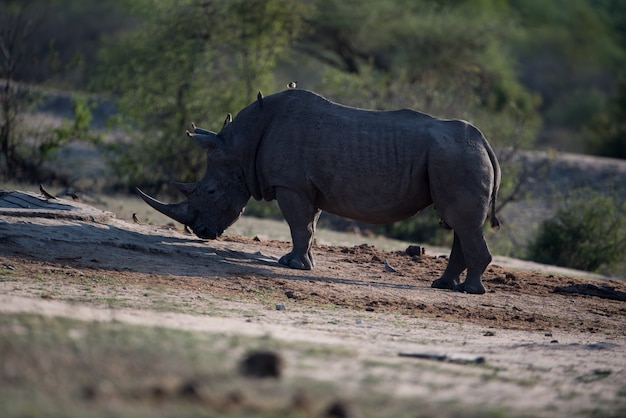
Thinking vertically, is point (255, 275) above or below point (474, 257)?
below

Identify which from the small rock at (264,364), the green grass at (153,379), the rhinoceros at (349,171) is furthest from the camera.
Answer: the rhinoceros at (349,171)

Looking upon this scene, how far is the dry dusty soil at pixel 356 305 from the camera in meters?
6.00

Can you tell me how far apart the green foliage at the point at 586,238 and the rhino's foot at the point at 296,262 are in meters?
7.33

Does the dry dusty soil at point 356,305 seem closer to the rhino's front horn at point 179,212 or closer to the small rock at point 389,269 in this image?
the small rock at point 389,269

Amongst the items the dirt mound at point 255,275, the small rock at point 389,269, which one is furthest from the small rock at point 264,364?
the small rock at point 389,269

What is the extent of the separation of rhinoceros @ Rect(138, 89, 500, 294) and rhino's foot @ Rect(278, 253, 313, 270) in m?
0.01

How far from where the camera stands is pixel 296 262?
11.1m

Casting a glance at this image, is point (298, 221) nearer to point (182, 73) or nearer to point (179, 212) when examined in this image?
point (179, 212)

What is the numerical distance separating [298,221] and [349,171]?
0.82m

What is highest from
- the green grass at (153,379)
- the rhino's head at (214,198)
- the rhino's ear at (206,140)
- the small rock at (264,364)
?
the rhino's ear at (206,140)

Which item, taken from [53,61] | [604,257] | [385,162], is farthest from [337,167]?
[53,61]

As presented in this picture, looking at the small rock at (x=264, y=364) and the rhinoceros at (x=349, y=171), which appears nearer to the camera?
the small rock at (x=264, y=364)

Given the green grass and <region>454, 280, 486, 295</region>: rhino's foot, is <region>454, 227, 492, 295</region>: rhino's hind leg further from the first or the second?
the green grass

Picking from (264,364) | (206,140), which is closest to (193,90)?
(206,140)
